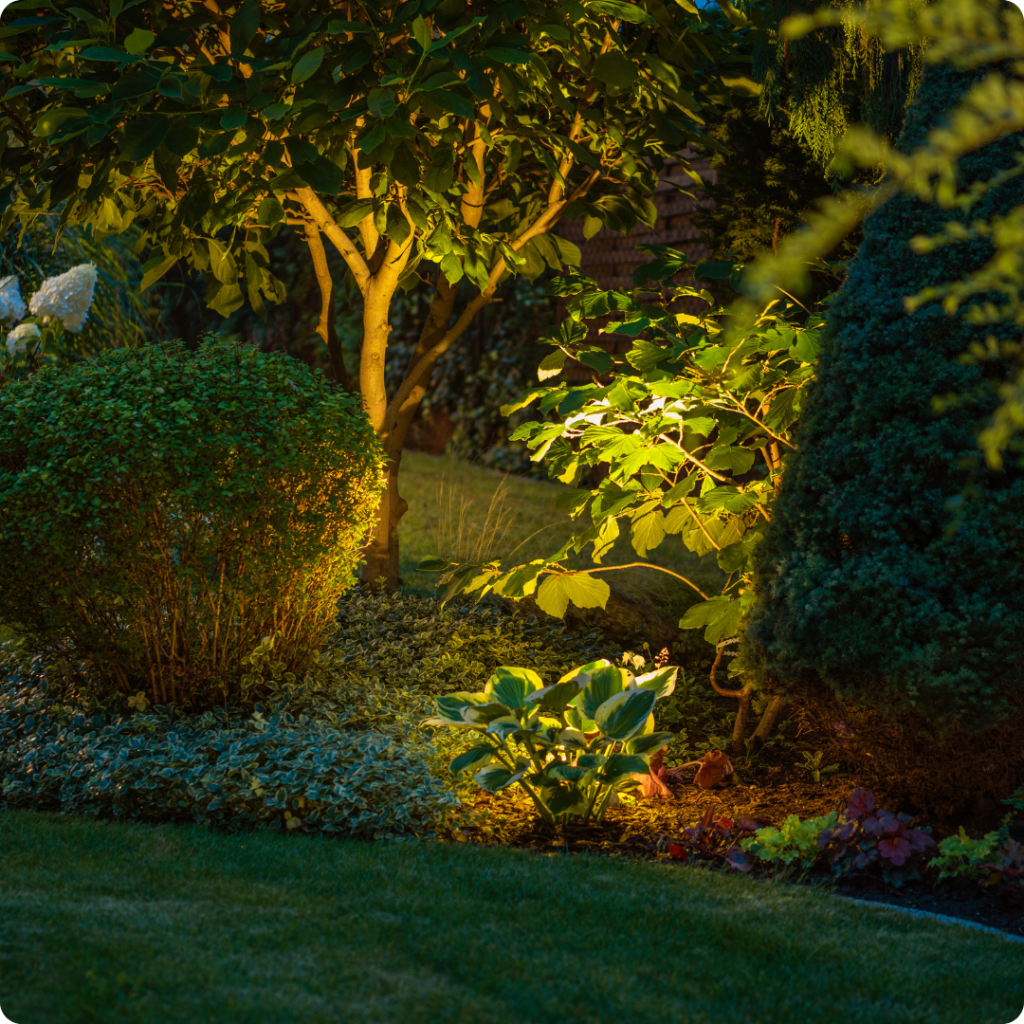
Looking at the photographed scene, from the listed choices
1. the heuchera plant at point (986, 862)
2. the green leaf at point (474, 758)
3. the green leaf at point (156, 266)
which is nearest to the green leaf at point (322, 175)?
the green leaf at point (156, 266)

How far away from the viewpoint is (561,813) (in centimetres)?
321

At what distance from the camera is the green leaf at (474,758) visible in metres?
3.07

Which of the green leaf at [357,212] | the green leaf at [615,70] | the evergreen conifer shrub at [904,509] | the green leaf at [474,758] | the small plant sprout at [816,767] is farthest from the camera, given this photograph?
the green leaf at [357,212]

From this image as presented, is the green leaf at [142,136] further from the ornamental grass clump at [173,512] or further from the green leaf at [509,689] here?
the green leaf at [509,689]

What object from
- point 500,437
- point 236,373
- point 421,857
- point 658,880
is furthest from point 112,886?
point 500,437

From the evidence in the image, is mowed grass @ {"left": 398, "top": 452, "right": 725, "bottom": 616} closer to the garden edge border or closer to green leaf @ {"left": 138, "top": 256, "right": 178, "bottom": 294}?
green leaf @ {"left": 138, "top": 256, "right": 178, "bottom": 294}

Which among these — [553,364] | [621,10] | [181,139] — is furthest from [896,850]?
[181,139]

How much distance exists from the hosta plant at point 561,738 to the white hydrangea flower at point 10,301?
3.27 meters

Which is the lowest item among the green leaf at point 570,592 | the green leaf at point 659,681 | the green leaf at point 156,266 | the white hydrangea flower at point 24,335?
the green leaf at point 659,681

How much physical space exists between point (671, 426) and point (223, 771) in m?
1.90

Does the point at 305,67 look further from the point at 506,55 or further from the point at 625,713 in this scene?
the point at 625,713

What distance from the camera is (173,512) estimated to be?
368cm

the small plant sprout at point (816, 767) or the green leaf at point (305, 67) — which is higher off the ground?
the green leaf at point (305, 67)

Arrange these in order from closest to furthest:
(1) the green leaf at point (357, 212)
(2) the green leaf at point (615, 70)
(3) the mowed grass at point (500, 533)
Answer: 1. (2) the green leaf at point (615, 70)
2. (1) the green leaf at point (357, 212)
3. (3) the mowed grass at point (500, 533)
